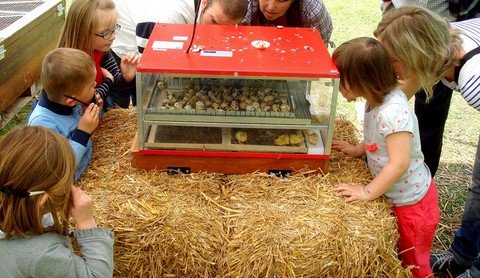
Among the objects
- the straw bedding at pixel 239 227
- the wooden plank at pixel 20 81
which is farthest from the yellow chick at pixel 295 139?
the wooden plank at pixel 20 81

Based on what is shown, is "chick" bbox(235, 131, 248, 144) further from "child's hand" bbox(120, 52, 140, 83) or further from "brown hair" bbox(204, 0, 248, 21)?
"child's hand" bbox(120, 52, 140, 83)

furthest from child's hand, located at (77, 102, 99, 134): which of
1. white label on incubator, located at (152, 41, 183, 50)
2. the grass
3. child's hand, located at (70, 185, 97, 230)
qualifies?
the grass

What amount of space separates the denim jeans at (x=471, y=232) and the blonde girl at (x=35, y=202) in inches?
79.6

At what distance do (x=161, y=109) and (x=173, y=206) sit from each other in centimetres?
45

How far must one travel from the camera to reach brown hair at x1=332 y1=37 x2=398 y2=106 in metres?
2.32

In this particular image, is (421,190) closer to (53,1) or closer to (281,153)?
(281,153)

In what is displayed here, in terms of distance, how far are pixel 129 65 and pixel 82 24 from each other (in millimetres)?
356

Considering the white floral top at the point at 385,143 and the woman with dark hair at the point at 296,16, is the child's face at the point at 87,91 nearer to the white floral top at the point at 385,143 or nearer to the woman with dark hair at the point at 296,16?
the woman with dark hair at the point at 296,16

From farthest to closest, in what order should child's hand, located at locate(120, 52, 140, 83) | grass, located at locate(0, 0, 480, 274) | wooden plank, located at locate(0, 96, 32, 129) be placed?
1. wooden plank, located at locate(0, 96, 32, 129)
2. grass, located at locate(0, 0, 480, 274)
3. child's hand, located at locate(120, 52, 140, 83)

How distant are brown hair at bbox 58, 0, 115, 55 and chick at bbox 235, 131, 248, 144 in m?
1.04

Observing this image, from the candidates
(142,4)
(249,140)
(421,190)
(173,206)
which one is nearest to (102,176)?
(173,206)

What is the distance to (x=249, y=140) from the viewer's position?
2.54 metres

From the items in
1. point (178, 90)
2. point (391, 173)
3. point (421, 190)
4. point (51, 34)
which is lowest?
point (51, 34)

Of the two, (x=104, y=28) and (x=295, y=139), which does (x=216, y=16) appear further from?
(x=295, y=139)
